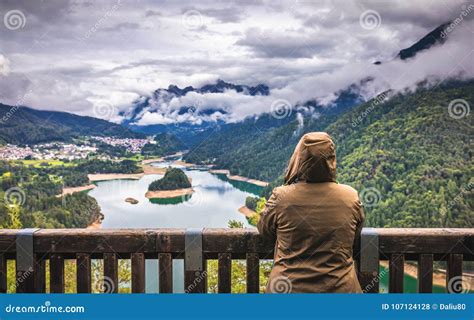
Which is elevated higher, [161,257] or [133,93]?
[133,93]

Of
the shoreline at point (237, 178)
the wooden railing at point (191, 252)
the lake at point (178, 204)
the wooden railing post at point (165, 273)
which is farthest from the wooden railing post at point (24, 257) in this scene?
the shoreline at point (237, 178)

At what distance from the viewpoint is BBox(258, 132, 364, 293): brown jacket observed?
1.82 m

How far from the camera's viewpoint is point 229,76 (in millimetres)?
102812

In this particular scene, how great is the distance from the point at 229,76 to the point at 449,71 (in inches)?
2037

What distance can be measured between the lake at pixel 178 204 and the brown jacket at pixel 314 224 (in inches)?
1387

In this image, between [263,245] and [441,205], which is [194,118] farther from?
[263,245]

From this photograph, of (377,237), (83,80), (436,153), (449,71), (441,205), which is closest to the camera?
(377,237)

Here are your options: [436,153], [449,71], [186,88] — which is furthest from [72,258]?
[186,88]

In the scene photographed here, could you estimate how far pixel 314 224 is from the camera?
71.6 inches

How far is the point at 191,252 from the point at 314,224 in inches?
24.0

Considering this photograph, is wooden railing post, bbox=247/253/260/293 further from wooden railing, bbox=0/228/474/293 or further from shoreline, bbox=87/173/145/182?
shoreline, bbox=87/173/145/182

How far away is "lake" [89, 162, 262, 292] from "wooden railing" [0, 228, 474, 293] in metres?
34.9

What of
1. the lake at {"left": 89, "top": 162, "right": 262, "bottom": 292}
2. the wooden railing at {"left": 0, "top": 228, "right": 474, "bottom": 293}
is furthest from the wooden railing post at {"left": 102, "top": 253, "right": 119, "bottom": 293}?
the lake at {"left": 89, "top": 162, "right": 262, "bottom": 292}

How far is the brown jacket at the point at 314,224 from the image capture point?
5.96 ft
